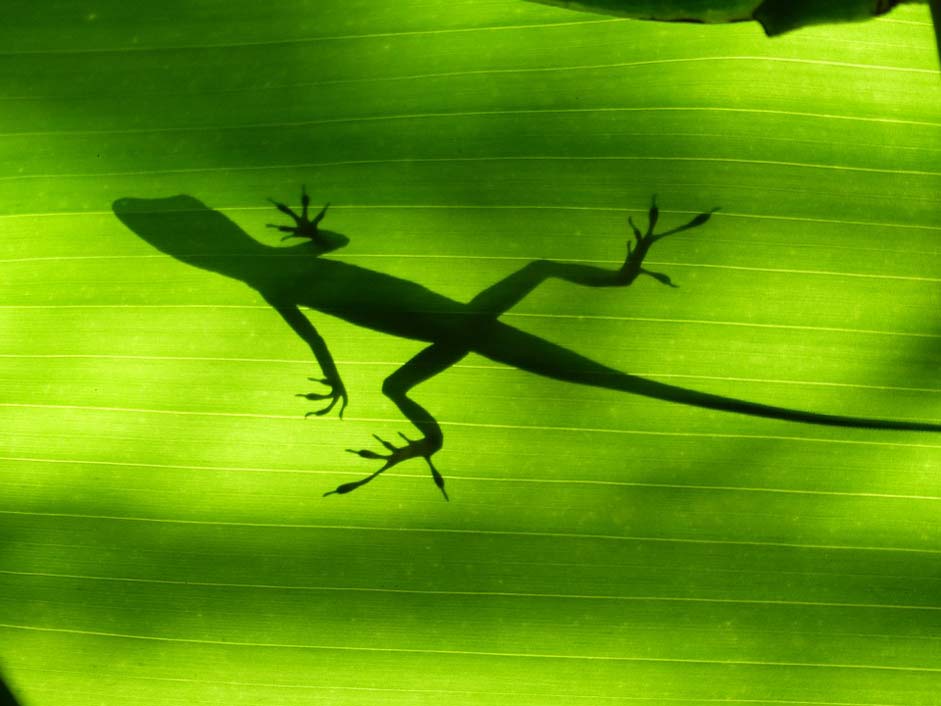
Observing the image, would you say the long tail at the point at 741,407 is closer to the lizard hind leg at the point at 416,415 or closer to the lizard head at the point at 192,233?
the lizard hind leg at the point at 416,415

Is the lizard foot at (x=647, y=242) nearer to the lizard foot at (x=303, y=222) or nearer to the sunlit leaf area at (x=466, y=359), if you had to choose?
the sunlit leaf area at (x=466, y=359)

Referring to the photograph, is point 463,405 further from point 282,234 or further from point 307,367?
point 282,234

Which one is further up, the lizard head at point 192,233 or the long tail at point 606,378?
the lizard head at point 192,233

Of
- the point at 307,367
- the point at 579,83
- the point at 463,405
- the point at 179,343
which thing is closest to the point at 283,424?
the point at 307,367

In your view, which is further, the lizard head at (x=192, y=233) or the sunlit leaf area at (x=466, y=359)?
the lizard head at (x=192, y=233)

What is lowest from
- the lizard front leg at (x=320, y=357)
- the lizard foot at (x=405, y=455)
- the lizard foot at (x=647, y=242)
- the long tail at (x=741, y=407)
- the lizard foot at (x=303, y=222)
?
the lizard foot at (x=405, y=455)

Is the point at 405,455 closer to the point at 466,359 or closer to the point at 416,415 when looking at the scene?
the point at 416,415

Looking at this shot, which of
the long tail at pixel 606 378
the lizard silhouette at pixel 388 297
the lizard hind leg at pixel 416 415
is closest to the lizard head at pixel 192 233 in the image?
the lizard silhouette at pixel 388 297
